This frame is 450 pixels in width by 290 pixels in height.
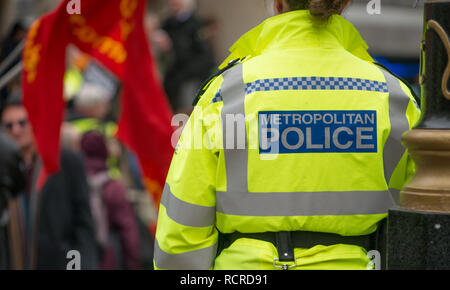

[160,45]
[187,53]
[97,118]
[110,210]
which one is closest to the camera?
[110,210]

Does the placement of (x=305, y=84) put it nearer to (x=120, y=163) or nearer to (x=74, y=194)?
(x=74, y=194)

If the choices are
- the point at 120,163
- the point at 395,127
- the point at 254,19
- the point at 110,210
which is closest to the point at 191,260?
the point at 395,127

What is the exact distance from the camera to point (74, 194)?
24.0ft

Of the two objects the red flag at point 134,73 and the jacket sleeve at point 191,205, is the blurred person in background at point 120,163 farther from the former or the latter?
the jacket sleeve at point 191,205

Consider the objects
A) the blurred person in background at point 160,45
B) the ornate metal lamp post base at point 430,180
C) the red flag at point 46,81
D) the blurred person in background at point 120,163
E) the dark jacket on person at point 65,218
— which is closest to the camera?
the ornate metal lamp post base at point 430,180

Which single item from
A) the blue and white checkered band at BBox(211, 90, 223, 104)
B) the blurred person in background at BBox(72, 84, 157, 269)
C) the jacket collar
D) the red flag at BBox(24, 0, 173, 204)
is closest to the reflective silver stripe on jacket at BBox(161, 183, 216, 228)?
the blue and white checkered band at BBox(211, 90, 223, 104)

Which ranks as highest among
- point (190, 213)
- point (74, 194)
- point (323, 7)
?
point (323, 7)

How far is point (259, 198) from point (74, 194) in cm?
411

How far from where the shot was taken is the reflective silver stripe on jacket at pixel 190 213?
11.5 ft

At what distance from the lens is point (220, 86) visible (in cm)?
354

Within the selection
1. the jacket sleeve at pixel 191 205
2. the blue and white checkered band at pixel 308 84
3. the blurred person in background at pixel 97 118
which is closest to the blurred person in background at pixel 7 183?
the blurred person in background at pixel 97 118

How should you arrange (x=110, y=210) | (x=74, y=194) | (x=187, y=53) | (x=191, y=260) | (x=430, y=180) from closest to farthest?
1. (x=430, y=180)
2. (x=191, y=260)
3. (x=74, y=194)
4. (x=110, y=210)
5. (x=187, y=53)
